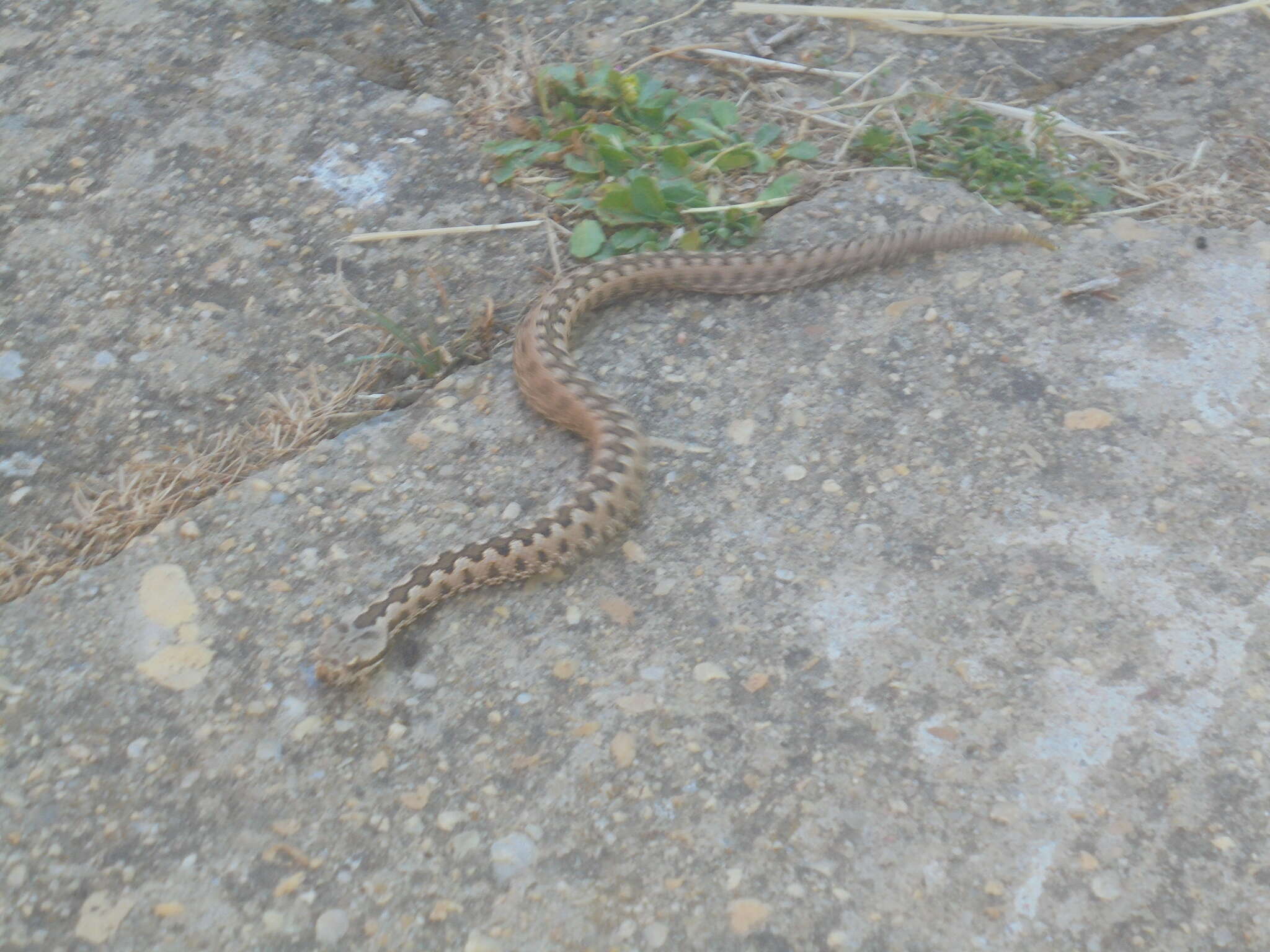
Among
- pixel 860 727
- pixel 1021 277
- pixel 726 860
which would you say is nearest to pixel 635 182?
pixel 1021 277

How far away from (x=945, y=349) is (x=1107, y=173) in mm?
1164

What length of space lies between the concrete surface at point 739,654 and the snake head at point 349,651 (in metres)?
0.07

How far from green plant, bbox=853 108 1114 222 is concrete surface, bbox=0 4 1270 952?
0.22m

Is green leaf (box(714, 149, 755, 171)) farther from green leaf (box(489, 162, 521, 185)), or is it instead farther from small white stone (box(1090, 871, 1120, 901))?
small white stone (box(1090, 871, 1120, 901))

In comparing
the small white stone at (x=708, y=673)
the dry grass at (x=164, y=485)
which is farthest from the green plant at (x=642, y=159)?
the small white stone at (x=708, y=673)

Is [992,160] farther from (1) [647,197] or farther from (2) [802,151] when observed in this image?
(1) [647,197]

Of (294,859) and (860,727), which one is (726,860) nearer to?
(860,727)

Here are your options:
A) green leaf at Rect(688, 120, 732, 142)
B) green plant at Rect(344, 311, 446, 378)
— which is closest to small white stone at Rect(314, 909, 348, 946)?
green plant at Rect(344, 311, 446, 378)

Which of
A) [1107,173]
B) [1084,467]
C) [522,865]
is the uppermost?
[1107,173]

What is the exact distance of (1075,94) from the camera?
459cm

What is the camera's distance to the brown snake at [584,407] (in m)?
3.09

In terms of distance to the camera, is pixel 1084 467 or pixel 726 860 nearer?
pixel 726 860

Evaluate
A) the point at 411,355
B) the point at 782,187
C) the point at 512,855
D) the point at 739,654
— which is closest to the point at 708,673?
the point at 739,654

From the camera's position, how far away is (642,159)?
436 centimetres
